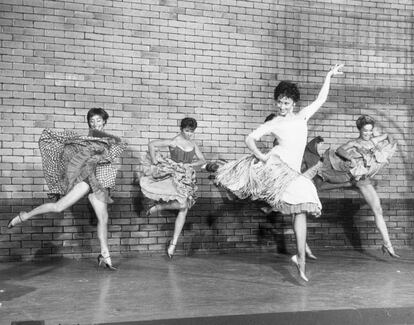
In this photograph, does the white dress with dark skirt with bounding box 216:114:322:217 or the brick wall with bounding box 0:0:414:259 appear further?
the brick wall with bounding box 0:0:414:259

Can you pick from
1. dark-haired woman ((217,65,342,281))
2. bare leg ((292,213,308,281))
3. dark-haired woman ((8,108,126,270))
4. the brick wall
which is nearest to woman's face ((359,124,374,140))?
the brick wall

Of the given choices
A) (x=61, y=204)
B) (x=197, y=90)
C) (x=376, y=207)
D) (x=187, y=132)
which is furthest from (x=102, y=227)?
(x=376, y=207)

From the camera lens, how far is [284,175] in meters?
7.64

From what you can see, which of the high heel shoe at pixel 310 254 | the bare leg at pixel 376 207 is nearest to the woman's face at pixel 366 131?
the bare leg at pixel 376 207

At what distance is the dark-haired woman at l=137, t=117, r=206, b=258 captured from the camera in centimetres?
957

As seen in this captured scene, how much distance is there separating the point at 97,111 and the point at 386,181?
512 centimetres

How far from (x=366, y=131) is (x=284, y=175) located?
2726 millimetres

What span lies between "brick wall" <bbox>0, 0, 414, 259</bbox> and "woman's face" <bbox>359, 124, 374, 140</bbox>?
4.08 feet

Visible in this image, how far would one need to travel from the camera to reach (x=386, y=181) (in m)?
11.5

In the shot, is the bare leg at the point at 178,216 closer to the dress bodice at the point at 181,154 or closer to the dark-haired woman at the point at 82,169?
the dress bodice at the point at 181,154

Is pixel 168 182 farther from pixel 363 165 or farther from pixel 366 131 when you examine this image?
pixel 366 131

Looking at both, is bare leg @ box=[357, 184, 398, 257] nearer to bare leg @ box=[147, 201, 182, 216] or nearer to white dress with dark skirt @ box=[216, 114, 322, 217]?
white dress with dark skirt @ box=[216, 114, 322, 217]

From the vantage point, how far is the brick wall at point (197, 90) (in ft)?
31.3

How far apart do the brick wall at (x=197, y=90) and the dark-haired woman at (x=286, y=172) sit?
2448mm
